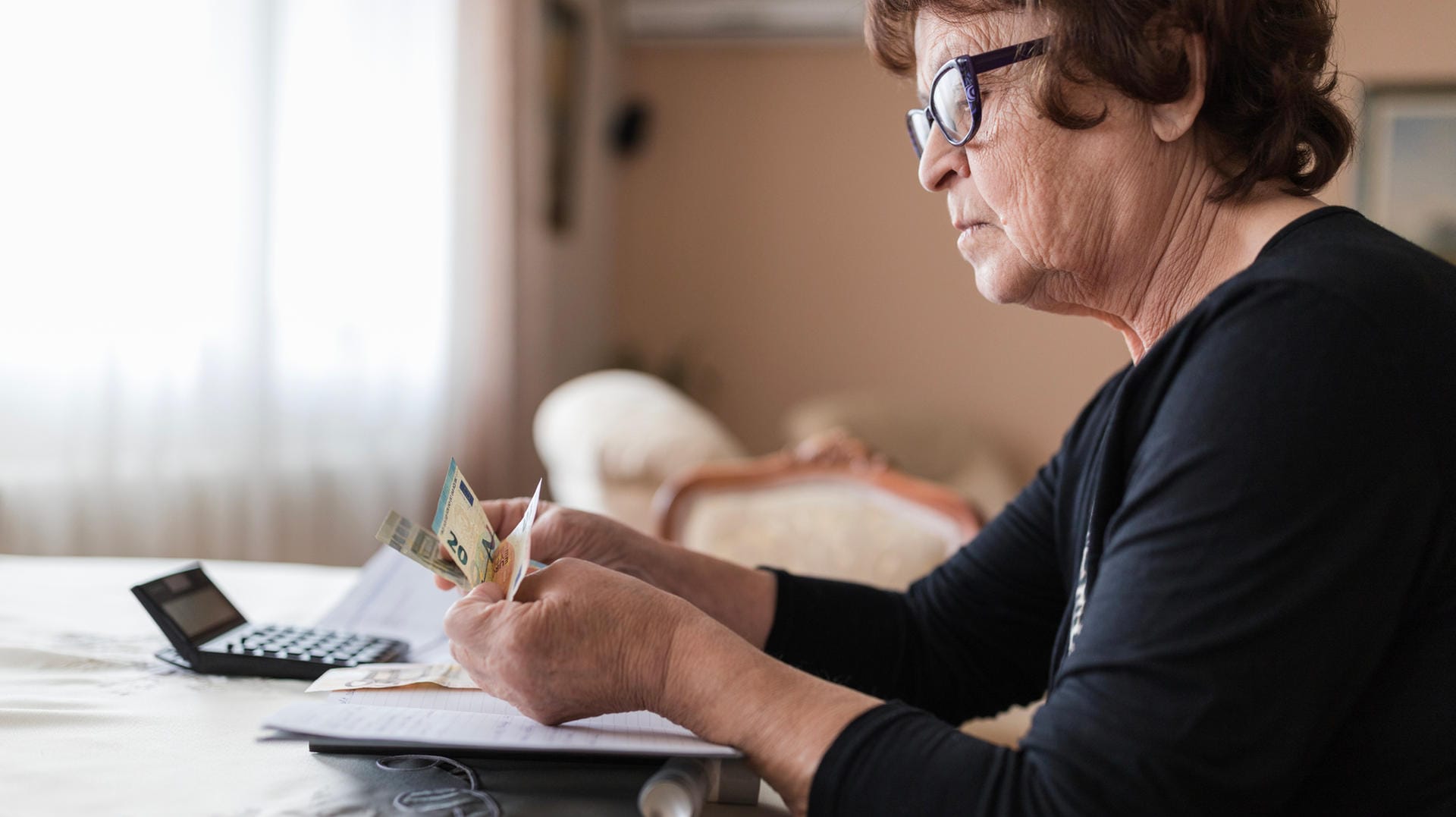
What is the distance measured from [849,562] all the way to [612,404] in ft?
2.90

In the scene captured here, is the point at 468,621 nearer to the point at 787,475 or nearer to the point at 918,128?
the point at 918,128

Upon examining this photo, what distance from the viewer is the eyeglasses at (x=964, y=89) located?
31.8 inches

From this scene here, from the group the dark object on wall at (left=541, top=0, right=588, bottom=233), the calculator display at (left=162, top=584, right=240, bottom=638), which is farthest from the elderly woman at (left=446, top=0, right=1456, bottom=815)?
the dark object on wall at (left=541, top=0, right=588, bottom=233)

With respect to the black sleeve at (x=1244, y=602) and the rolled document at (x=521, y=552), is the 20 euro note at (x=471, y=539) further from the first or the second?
the black sleeve at (x=1244, y=602)

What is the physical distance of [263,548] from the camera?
111 inches

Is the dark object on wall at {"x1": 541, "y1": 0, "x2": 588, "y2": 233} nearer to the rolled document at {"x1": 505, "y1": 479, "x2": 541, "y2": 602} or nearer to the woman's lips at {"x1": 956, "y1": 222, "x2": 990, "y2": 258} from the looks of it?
the woman's lips at {"x1": 956, "y1": 222, "x2": 990, "y2": 258}

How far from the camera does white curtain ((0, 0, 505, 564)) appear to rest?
216cm

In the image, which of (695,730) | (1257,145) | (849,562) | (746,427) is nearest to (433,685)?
(695,730)

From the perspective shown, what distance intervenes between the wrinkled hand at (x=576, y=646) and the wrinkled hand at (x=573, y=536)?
286 mm

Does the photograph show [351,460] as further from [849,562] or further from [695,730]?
[695,730]

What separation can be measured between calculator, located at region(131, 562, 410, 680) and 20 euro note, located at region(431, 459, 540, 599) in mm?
183

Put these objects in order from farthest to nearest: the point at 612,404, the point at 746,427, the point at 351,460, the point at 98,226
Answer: the point at 746,427, the point at 351,460, the point at 612,404, the point at 98,226

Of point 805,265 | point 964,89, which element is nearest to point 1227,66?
point 964,89

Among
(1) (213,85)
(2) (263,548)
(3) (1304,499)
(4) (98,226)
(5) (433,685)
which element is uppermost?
(1) (213,85)
